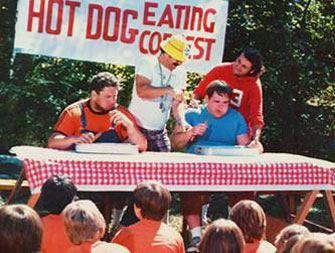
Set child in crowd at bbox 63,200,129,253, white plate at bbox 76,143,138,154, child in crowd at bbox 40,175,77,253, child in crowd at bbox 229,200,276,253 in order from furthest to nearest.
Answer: white plate at bbox 76,143,138,154 < child in crowd at bbox 40,175,77,253 < child in crowd at bbox 229,200,276,253 < child in crowd at bbox 63,200,129,253

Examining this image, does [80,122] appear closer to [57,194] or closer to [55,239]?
A: [57,194]

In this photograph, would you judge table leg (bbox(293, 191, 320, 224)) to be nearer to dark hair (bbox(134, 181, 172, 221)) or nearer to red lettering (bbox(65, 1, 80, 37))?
dark hair (bbox(134, 181, 172, 221))

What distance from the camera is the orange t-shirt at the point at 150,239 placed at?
368 centimetres

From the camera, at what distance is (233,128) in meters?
5.48

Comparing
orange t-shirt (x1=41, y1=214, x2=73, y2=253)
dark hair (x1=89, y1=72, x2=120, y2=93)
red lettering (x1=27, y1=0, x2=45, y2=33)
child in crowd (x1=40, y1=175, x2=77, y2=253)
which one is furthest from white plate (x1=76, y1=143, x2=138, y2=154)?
red lettering (x1=27, y1=0, x2=45, y2=33)

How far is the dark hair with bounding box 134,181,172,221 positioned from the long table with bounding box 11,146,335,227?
0.66m

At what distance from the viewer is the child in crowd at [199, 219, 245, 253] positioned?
2994mm

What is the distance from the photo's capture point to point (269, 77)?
30.8ft

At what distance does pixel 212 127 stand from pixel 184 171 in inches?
34.6

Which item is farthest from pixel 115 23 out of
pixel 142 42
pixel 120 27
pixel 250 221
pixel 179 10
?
pixel 250 221

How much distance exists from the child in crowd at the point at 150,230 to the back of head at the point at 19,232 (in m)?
1.03

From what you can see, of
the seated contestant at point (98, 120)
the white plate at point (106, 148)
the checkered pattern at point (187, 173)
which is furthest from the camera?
the seated contestant at point (98, 120)

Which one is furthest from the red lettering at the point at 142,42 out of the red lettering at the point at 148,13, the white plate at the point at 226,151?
the white plate at the point at 226,151

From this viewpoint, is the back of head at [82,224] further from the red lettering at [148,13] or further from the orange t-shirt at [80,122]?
the red lettering at [148,13]
